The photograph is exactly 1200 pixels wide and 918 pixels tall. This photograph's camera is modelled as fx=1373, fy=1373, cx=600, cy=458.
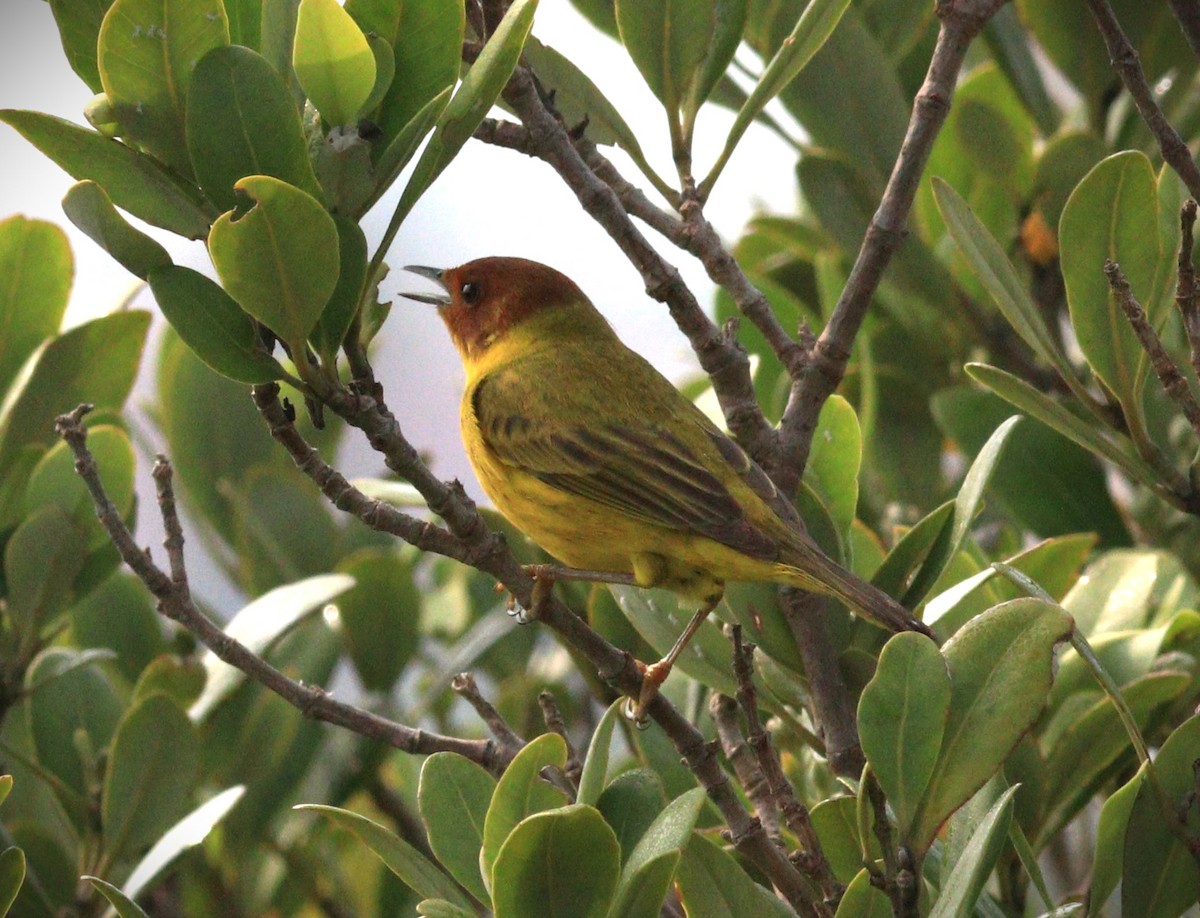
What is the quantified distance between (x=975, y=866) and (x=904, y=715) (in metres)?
0.18

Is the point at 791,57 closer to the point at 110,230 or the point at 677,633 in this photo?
the point at 677,633

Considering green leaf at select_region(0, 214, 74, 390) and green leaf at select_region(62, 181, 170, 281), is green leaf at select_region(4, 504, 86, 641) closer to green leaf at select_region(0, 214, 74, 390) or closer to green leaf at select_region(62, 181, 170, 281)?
green leaf at select_region(0, 214, 74, 390)

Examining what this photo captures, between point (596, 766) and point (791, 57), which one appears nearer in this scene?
point (596, 766)

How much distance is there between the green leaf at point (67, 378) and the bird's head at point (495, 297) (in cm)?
114

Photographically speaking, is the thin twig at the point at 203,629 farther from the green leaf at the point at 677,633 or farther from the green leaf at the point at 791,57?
the green leaf at the point at 791,57

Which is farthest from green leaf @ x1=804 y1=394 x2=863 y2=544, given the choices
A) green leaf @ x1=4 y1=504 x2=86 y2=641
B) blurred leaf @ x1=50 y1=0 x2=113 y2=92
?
green leaf @ x1=4 y1=504 x2=86 y2=641

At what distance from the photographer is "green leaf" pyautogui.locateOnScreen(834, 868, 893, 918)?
5.11 feet

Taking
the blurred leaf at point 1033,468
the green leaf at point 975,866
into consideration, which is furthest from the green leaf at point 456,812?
the blurred leaf at point 1033,468

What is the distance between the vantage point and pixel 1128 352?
2.11 metres

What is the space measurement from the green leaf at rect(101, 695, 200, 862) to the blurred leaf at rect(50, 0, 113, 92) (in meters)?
1.06

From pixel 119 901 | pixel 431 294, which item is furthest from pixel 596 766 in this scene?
pixel 431 294

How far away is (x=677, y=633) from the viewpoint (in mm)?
2305

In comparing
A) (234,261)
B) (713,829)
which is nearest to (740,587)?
(713,829)

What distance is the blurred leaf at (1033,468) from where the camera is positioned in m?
2.77
